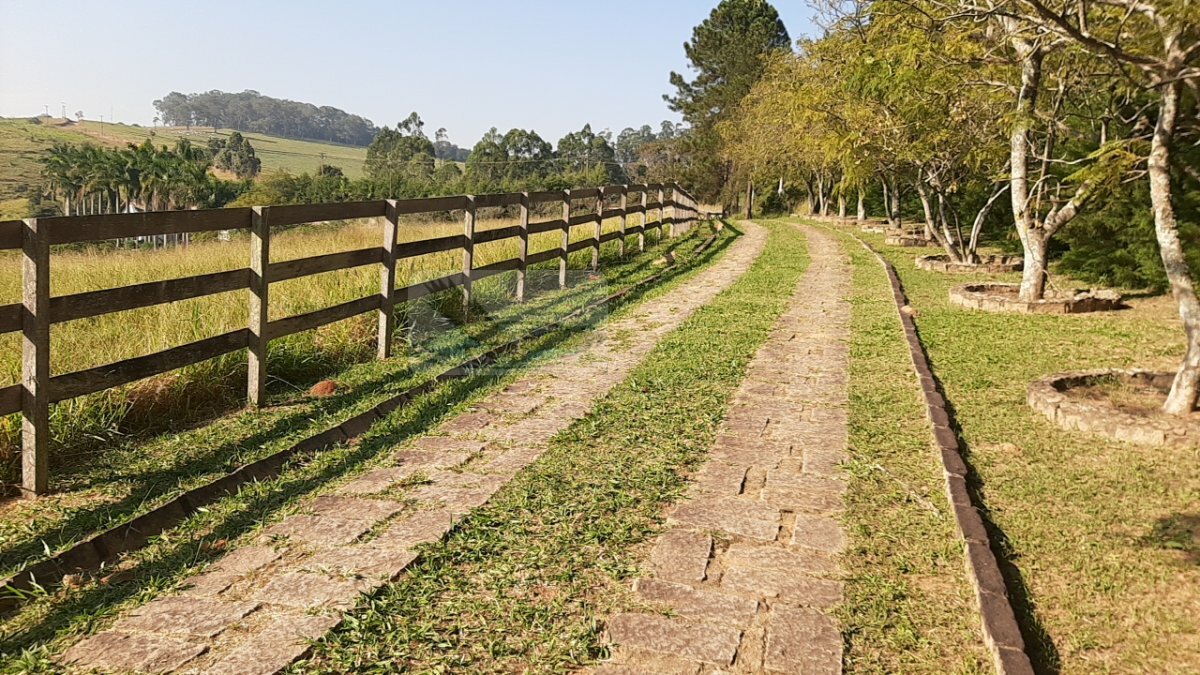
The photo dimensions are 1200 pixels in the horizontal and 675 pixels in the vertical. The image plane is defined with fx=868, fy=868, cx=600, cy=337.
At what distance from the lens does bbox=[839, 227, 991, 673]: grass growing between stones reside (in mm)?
2990

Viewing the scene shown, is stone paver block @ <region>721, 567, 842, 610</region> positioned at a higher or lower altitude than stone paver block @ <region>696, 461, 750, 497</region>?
lower

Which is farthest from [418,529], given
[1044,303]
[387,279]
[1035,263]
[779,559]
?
[1035,263]

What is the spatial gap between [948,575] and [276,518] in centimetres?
298

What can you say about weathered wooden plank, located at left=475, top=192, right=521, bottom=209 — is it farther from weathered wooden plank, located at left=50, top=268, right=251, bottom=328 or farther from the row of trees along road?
the row of trees along road

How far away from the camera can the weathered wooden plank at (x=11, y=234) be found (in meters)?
4.16

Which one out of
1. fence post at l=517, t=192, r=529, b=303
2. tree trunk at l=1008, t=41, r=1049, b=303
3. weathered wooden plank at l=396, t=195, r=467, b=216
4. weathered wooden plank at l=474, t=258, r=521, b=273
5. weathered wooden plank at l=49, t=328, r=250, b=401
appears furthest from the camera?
fence post at l=517, t=192, r=529, b=303

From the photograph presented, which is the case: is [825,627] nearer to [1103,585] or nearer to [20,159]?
[1103,585]

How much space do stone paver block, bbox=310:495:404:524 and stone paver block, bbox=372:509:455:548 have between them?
13cm

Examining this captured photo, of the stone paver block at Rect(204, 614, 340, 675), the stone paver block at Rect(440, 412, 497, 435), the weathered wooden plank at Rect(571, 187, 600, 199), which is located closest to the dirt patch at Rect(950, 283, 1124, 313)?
the weathered wooden plank at Rect(571, 187, 600, 199)

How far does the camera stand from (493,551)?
3.72 meters

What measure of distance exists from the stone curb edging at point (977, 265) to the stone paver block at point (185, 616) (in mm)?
14358

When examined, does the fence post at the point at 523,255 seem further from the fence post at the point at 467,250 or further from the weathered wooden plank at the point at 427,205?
the weathered wooden plank at the point at 427,205

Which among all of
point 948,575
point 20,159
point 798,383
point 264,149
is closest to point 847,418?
point 798,383

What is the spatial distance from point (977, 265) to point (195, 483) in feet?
46.9
